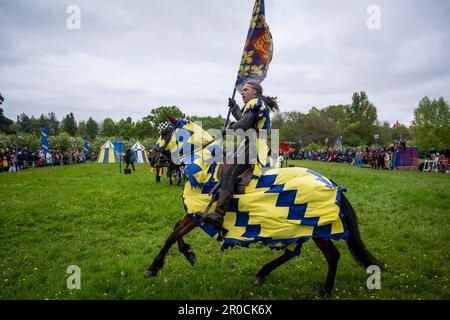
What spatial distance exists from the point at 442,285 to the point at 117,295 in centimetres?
521

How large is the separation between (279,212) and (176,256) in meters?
2.78

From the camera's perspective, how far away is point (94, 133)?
112688 mm

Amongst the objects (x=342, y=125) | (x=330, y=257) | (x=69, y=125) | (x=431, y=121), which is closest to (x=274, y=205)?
(x=330, y=257)

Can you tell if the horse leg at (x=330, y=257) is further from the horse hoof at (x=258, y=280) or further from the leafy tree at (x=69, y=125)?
the leafy tree at (x=69, y=125)

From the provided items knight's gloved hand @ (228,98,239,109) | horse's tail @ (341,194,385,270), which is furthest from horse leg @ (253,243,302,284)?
knight's gloved hand @ (228,98,239,109)

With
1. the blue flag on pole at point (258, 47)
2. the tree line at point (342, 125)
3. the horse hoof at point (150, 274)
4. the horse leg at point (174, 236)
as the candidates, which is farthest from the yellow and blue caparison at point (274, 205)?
the tree line at point (342, 125)

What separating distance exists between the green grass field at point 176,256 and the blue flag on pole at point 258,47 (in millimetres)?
3592

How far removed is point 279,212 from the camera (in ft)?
14.1

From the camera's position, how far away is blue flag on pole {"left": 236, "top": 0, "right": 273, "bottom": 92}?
5.09 metres

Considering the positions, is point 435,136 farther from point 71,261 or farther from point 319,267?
point 71,261

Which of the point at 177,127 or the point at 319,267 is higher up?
the point at 177,127
